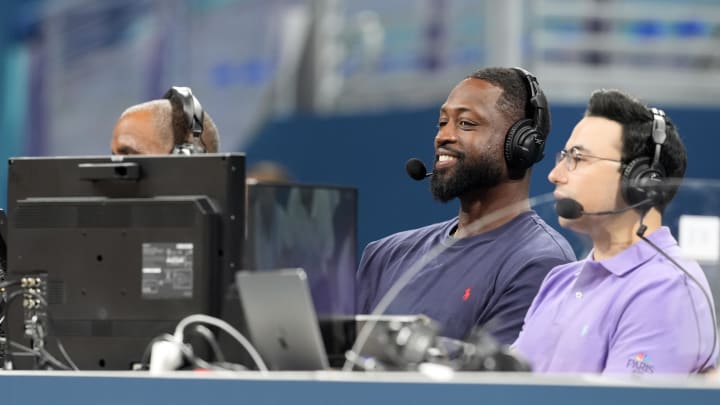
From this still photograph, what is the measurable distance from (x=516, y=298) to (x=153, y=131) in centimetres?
96

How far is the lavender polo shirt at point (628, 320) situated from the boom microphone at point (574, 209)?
6 centimetres

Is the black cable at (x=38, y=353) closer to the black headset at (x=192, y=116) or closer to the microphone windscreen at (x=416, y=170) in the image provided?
the black headset at (x=192, y=116)

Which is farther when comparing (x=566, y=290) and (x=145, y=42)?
(x=145, y=42)

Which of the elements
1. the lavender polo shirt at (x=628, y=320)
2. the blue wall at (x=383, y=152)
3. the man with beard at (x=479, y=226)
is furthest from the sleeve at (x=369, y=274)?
the blue wall at (x=383, y=152)

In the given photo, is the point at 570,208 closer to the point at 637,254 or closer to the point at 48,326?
the point at 637,254

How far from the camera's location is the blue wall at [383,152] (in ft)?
17.0

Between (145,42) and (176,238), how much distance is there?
5971 mm

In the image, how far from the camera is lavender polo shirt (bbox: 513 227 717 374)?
7.50ft

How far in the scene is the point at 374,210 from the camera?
18.4 ft

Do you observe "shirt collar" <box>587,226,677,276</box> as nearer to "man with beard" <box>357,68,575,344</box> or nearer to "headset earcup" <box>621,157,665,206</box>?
"headset earcup" <box>621,157,665,206</box>

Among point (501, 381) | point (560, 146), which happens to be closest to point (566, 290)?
point (501, 381)

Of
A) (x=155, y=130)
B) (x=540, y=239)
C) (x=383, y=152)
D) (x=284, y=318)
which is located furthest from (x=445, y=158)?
(x=383, y=152)

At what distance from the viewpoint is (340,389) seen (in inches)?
68.7

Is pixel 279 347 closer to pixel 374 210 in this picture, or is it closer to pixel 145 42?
pixel 374 210
